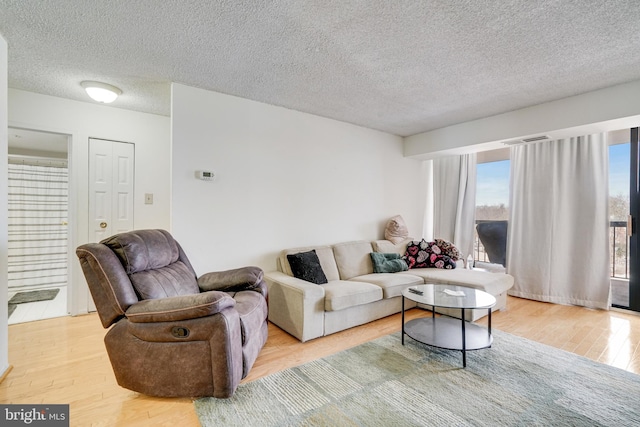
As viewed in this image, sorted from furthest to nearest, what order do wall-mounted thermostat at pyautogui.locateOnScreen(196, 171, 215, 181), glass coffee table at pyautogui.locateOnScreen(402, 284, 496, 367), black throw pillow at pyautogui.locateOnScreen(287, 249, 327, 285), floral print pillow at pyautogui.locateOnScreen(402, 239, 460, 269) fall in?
floral print pillow at pyautogui.locateOnScreen(402, 239, 460, 269)
black throw pillow at pyautogui.locateOnScreen(287, 249, 327, 285)
wall-mounted thermostat at pyautogui.locateOnScreen(196, 171, 215, 181)
glass coffee table at pyautogui.locateOnScreen(402, 284, 496, 367)

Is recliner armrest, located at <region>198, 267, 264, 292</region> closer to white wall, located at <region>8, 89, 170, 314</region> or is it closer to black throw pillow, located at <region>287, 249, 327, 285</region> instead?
black throw pillow, located at <region>287, 249, 327, 285</region>

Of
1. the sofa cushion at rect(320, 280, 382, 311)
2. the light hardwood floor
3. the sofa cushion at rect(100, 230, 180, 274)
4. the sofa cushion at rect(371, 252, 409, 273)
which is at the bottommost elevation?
the light hardwood floor

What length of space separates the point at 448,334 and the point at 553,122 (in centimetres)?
256

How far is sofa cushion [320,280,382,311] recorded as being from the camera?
2744 mm

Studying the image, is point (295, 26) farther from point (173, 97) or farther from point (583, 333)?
point (583, 333)

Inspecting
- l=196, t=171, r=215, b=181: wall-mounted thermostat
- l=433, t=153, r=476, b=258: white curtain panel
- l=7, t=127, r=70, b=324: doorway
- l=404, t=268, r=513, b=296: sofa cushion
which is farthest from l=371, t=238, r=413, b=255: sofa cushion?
l=7, t=127, r=70, b=324: doorway

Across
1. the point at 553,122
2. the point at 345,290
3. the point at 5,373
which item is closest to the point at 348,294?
the point at 345,290

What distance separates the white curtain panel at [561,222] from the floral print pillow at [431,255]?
0.96 metres

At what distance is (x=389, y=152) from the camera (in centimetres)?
459

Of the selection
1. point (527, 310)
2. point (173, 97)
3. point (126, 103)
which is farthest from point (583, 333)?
point (126, 103)

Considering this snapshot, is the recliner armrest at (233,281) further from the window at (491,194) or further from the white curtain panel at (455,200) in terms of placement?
the window at (491,194)

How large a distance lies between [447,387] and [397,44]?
8.03 feet

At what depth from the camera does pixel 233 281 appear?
100 inches

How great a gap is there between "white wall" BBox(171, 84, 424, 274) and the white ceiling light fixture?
0.68 metres
